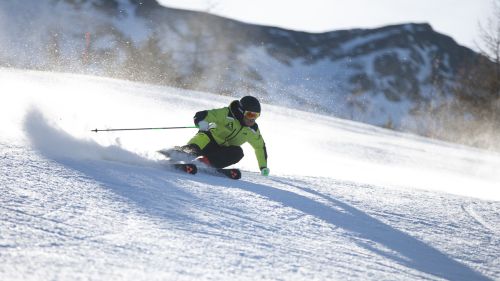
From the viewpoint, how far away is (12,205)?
2.63m

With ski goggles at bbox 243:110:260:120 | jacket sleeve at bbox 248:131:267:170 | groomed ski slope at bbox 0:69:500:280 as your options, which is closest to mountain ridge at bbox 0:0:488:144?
jacket sleeve at bbox 248:131:267:170

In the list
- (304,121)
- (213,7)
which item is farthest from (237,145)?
(213,7)

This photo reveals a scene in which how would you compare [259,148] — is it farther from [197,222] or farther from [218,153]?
[197,222]

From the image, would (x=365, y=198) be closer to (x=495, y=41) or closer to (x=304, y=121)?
(x=304, y=121)

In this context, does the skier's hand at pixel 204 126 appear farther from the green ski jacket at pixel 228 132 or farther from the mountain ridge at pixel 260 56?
the mountain ridge at pixel 260 56

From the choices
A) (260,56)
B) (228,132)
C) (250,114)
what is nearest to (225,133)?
(228,132)

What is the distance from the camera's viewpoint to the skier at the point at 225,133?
5.55 m

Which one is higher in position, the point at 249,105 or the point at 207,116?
the point at 249,105

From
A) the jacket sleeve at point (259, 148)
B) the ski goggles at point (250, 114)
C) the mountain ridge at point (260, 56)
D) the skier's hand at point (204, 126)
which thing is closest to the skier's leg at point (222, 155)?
the jacket sleeve at point (259, 148)

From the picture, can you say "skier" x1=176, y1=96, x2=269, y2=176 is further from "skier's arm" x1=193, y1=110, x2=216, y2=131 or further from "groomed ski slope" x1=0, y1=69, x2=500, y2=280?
"groomed ski slope" x1=0, y1=69, x2=500, y2=280

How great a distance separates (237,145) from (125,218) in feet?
10.6

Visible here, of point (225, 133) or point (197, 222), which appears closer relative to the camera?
point (197, 222)

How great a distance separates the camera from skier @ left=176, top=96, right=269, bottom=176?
5.55 m

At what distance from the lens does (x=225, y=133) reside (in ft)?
18.8
